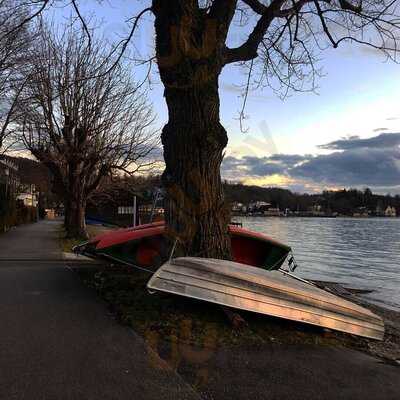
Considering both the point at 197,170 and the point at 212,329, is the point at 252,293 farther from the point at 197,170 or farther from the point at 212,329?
the point at 197,170

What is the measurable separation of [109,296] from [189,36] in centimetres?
395

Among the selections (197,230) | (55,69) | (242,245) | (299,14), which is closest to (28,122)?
(55,69)

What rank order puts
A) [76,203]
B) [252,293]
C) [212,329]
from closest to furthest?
[212,329] < [252,293] < [76,203]

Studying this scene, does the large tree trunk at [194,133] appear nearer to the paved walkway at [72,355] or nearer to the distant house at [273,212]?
the paved walkway at [72,355]

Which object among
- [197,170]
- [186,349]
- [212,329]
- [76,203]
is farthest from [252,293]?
[76,203]

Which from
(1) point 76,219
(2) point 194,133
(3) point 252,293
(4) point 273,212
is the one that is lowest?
(4) point 273,212

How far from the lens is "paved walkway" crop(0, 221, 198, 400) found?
14.4ft

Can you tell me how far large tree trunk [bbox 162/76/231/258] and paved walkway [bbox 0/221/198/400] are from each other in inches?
64.7

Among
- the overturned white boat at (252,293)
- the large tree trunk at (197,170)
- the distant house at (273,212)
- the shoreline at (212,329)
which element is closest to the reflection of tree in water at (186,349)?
the shoreline at (212,329)

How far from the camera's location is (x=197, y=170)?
25.5 ft

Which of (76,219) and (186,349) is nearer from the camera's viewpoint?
(186,349)

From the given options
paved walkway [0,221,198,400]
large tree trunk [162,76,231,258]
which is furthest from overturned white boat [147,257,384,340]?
large tree trunk [162,76,231,258]

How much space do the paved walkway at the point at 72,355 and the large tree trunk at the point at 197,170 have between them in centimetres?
164

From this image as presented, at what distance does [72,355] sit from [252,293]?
85.4 inches
